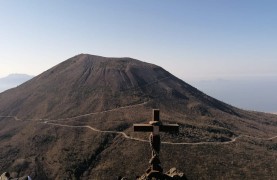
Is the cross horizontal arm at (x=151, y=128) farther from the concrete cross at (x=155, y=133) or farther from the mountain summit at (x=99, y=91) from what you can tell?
the mountain summit at (x=99, y=91)

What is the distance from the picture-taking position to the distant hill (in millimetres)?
63688

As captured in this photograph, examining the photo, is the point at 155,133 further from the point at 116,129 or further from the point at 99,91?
the point at 99,91

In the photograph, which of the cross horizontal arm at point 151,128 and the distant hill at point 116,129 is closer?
the cross horizontal arm at point 151,128

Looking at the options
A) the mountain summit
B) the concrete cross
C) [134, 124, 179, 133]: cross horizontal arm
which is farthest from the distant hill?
[134, 124, 179, 133]: cross horizontal arm

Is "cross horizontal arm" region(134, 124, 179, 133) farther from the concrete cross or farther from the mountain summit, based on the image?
the mountain summit

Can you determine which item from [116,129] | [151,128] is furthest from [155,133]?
[116,129]

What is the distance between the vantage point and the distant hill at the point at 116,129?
6369 cm

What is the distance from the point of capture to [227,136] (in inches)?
3054

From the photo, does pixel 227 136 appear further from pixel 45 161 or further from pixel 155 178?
pixel 155 178

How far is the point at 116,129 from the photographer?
78062 millimetres

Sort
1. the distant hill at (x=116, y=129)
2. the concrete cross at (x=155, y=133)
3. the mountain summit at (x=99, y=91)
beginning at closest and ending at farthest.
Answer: the concrete cross at (x=155, y=133) < the distant hill at (x=116, y=129) < the mountain summit at (x=99, y=91)

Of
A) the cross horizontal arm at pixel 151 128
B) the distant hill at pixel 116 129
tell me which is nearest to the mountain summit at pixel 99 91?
the distant hill at pixel 116 129

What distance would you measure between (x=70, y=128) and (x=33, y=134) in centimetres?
912

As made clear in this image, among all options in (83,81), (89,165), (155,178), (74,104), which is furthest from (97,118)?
(155,178)
